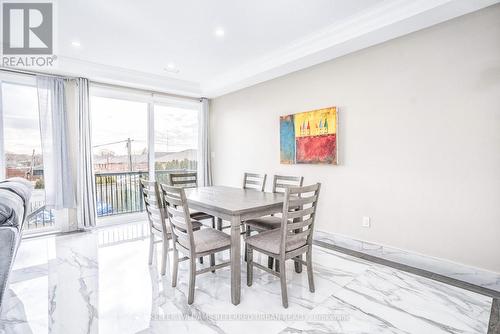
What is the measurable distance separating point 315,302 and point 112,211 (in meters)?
4.18

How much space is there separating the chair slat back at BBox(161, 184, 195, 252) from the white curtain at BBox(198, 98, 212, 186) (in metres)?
3.20

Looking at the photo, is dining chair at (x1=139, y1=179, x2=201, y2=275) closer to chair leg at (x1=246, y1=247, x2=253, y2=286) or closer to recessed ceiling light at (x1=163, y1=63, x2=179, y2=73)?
chair leg at (x1=246, y1=247, x2=253, y2=286)

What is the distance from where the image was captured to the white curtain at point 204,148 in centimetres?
556

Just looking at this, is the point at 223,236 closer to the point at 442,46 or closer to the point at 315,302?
the point at 315,302

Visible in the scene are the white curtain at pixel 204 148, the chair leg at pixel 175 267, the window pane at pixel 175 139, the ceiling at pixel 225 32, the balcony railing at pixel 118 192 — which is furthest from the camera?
the white curtain at pixel 204 148

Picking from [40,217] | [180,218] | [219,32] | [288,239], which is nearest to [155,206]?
[180,218]

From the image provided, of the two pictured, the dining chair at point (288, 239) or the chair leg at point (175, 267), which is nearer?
the dining chair at point (288, 239)

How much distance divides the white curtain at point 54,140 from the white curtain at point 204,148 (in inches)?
93.6

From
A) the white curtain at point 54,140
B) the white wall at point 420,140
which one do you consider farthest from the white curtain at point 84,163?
the white wall at point 420,140

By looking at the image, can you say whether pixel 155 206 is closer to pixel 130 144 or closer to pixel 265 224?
pixel 265 224

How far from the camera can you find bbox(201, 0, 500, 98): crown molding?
7.68ft

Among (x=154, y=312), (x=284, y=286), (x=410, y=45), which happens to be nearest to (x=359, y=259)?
(x=284, y=286)

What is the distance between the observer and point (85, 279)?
8.27ft

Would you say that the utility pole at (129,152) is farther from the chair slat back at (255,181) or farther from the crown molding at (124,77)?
the chair slat back at (255,181)
